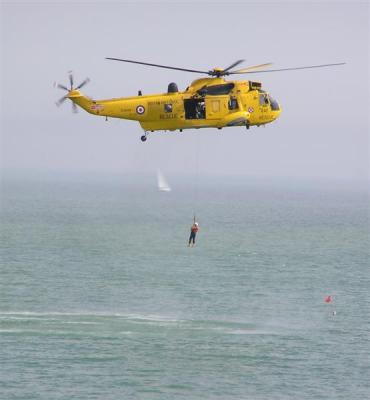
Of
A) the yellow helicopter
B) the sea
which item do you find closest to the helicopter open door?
the yellow helicopter

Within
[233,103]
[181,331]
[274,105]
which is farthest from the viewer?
[181,331]

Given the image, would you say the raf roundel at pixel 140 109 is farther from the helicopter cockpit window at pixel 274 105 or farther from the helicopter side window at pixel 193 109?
the helicopter cockpit window at pixel 274 105

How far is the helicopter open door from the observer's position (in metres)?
70.6

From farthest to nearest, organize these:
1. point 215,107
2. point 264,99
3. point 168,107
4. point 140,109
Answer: point 264,99 < point 215,107 < point 140,109 < point 168,107

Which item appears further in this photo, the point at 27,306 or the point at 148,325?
the point at 27,306

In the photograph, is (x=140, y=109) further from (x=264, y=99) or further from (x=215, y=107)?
(x=264, y=99)

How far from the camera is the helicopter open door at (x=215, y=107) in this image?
70.6m

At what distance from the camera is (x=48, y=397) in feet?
333

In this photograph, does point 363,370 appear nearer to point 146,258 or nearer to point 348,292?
point 348,292

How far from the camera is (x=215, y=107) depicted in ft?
Answer: 233

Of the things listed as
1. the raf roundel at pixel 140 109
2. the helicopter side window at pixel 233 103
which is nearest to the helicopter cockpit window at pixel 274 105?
the helicopter side window at pixel 233 103

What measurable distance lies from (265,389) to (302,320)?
32.8 metres

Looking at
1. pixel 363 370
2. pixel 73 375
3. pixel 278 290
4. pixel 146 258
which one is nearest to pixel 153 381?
pixel 73 375

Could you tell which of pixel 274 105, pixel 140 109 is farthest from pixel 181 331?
pixel 140 109
